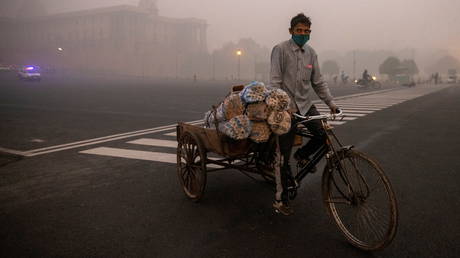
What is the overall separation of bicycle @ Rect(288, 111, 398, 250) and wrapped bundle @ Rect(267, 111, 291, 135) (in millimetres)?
123

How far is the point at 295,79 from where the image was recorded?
389 centimetres

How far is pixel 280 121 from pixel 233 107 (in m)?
0.58

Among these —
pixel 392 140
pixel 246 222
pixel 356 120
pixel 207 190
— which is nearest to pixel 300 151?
pixel 246 222

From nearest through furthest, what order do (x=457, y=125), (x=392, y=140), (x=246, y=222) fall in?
1. (x=246, y=222)
2. (x=392, y=140)
3. (x=457, y=125)

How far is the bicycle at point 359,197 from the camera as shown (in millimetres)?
3018

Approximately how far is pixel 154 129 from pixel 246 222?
22.1ft

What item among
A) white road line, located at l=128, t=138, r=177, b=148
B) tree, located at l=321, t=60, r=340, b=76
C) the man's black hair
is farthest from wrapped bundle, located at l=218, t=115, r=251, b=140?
tree, located at l=321, t=60, r=340, b=76

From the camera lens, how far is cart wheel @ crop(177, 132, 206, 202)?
4207 millimetres

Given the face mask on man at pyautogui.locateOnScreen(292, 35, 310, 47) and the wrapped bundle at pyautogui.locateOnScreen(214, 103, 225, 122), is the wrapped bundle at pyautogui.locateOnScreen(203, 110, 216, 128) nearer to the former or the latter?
the wrapped bundle at pyautogui.locateOnScreen(214, 103, 225, 122)

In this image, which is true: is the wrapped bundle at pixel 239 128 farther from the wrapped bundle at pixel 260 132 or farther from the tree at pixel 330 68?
the tree at pixel 330 68

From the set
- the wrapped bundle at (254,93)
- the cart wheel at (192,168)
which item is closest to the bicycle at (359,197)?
the wrapped bundle at (254,93)

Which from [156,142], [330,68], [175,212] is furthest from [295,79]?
[330,68]

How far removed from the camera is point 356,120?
12.1 m

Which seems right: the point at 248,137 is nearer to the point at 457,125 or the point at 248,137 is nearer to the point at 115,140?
the point at 115,140
